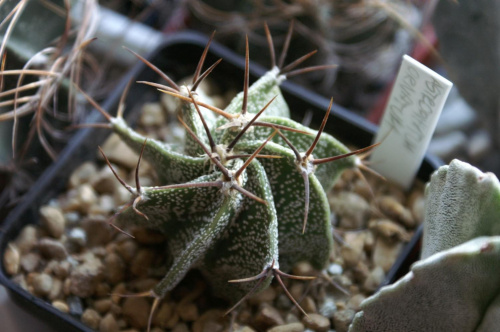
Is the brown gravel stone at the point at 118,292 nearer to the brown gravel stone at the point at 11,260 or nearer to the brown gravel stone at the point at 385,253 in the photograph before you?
the brown gravel stone at the point at 11,260

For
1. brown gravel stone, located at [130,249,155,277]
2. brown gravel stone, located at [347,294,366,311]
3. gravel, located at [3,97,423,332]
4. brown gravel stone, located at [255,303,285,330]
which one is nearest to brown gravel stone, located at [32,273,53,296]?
gravel, located at [3,97,423,332]

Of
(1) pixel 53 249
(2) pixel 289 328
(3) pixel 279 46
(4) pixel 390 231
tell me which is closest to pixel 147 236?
(1) pixel 53 249

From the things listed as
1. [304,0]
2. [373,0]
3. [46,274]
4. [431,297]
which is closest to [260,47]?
[304,0]

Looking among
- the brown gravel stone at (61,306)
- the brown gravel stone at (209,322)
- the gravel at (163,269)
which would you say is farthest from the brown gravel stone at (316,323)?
the brown gravel stone at (61,306)

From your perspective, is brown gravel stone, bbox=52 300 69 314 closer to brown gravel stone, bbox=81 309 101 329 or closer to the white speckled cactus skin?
brown gravel stone, bbox=81 309 101 329

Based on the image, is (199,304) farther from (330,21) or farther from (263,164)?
(330,21)

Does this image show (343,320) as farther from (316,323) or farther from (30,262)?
(30,262)
